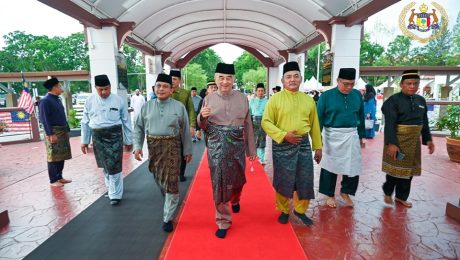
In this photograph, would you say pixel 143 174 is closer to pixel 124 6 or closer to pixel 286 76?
pixel 286 76

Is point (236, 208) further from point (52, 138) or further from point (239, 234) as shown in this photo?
point (52, 138)

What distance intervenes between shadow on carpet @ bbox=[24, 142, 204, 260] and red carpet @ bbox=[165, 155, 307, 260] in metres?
0.24

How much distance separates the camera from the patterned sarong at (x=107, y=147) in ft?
12.3

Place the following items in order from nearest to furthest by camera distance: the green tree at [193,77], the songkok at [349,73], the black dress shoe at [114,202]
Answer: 1. the songkok at [349,73]
2. the black dress shoe at [114,202]
3. the green tree at [193,77]

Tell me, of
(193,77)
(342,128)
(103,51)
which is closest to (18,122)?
(103,51)

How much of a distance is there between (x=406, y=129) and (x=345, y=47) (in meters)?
3.72

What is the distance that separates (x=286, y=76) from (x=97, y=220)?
2.73 m

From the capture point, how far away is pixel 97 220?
131 inches

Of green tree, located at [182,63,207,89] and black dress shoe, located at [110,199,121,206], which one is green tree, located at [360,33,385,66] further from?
black dress shoe, located at [110,199,121,206]

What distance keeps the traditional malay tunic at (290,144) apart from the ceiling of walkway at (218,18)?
135 inches

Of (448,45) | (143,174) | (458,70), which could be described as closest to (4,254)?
(143,174)

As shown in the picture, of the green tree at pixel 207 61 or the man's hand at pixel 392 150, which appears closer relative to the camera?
the man's hand at pixel 392 150

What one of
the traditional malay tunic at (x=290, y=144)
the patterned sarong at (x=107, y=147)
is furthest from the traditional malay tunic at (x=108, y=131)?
the traditional malay tunic at (x=290, y=144)

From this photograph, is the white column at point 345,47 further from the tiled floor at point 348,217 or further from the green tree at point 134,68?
the green tree at point 134,68
